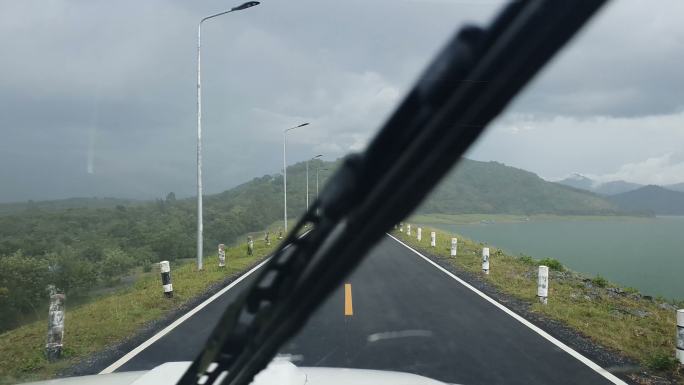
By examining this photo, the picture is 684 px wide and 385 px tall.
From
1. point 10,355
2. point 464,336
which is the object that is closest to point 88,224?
point 10,355

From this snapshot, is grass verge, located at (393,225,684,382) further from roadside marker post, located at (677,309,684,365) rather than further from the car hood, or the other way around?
the car hood

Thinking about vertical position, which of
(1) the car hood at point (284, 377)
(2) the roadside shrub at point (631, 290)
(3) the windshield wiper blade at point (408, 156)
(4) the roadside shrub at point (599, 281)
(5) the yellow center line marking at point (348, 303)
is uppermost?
(3) the windshield wiper blade at point (408, 156)

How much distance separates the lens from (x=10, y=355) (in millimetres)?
6551

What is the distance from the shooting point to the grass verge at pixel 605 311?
21.9ft

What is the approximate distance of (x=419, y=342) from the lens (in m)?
6.71

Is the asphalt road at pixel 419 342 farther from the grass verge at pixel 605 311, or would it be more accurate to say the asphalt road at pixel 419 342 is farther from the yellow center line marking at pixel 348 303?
the grass verge at pixel 605 311

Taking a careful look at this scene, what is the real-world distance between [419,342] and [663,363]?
298cm

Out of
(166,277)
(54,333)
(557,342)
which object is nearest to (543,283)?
(557,342)

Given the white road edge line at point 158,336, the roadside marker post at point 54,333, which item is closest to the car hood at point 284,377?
the white road edge line at point 158,336

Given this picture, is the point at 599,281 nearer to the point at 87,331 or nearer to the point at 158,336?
the point at 158,336

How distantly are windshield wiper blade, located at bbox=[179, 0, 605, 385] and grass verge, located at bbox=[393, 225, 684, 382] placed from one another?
5.97 metres

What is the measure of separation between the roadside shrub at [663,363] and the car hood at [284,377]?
4.50 meters

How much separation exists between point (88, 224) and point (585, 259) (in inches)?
1247

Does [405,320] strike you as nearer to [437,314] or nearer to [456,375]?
[437,314]
